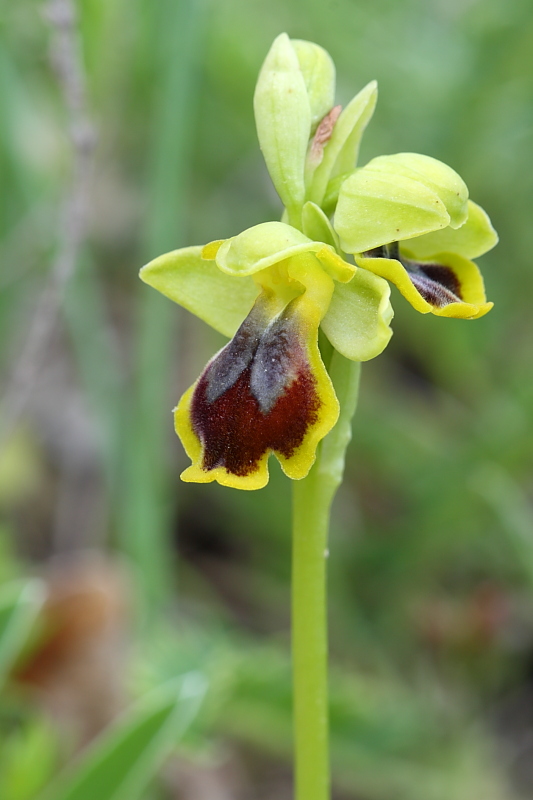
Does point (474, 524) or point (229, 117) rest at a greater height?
point (229, 117)

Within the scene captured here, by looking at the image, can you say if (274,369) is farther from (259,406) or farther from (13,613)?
(13,613)

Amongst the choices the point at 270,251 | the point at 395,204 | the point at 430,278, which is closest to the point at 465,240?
the point at 430,278

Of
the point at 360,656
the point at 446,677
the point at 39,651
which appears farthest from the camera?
the point at 360,656

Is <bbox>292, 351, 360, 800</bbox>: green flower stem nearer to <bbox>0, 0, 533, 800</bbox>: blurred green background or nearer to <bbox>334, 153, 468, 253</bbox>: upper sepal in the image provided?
<bbox>334, 153, 468, 253</bbox>: upper sepal

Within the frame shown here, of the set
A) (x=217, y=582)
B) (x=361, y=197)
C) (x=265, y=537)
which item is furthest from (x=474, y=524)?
(x=361, y=197)

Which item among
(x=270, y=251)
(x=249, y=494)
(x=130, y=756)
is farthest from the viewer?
(x=249, y=494)

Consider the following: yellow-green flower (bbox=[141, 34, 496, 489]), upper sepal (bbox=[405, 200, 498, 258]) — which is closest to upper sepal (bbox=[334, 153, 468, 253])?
yellow-green flower (bbox=[141, 34, 496, 489])

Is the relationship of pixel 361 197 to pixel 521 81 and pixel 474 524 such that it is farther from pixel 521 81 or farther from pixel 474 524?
pixel 521 81
